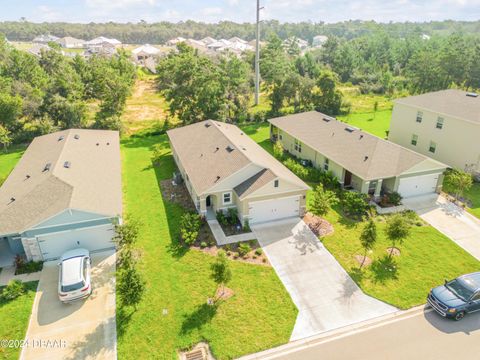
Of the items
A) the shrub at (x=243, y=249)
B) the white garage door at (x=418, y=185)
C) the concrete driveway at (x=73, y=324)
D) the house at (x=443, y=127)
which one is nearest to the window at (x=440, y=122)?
the house at (x=443, y=127)

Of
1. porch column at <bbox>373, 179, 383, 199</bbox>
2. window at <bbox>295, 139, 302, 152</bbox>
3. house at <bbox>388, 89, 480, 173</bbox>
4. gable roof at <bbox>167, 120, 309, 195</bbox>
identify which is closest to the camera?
gable roof at <bbox>167, 120, 309, 195</bbox>

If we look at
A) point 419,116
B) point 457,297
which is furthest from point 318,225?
point 419,116

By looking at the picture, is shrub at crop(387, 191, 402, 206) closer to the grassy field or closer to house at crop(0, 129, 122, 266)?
the grassy field

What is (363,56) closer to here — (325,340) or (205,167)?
(205,167)

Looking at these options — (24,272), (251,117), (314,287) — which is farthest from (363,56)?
(24,272)

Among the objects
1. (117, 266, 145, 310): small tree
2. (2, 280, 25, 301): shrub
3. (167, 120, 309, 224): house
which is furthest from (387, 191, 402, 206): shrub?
(2, 280, 25, 301): shrub

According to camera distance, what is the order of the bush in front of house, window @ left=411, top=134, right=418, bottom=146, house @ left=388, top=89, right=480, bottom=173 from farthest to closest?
window @ left=411, top=134, right=418, bottom=146, house @ left=388, top=89, right=480, bottom=173, the bush in front of house

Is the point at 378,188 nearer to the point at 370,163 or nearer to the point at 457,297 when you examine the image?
the point at 370,163
